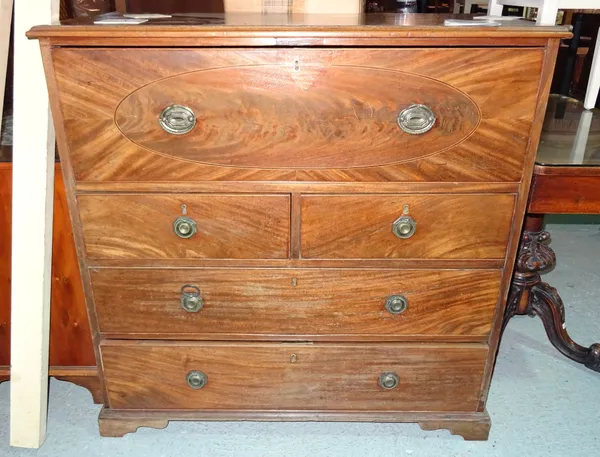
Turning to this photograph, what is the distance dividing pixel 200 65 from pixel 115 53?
0.17 metres

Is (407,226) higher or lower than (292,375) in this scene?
higher

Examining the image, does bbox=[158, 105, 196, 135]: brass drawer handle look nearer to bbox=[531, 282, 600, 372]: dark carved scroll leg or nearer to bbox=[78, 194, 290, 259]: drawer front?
bbox=[78, 194, 290, 259]: drawer front

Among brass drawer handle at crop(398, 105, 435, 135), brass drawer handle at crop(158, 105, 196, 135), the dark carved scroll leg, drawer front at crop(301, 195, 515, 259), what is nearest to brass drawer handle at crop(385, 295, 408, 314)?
drawer front at crop(301, 195, 515, 259)

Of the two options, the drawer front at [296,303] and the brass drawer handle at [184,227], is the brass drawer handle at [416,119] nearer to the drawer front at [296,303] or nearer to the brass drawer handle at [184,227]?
the drawer front at [296,303]

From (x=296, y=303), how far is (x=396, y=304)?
259 mm

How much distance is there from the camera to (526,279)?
1874 millimetres

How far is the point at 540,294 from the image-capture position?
1.88 m

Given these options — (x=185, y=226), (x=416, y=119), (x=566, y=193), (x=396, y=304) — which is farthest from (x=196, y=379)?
(x=566, y=193)

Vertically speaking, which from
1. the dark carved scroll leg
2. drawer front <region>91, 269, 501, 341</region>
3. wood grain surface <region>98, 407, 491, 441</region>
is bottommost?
wood grain surface <region>98, 407, 491, 441</region>

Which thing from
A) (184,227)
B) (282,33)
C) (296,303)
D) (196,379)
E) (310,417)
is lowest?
(310,417)

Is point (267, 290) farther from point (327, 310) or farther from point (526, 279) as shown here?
point (526, 279)

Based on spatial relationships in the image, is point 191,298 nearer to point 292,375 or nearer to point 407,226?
point 292,375

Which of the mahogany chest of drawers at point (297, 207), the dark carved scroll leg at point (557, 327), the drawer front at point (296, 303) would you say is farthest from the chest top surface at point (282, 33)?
the dark carved scroll leg at point (557, 327)

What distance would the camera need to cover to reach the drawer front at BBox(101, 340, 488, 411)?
1393 mm
